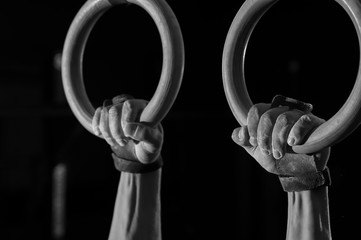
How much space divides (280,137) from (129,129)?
0.12 m

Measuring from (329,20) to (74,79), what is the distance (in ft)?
0.97

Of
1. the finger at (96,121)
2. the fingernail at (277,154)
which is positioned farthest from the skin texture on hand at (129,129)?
the fingernail at (277,154)

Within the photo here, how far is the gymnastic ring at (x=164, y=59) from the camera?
0.31m

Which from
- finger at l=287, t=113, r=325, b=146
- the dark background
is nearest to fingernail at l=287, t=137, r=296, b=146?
finger at l=287, t=113, r=325, b=146

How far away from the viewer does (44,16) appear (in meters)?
0.84

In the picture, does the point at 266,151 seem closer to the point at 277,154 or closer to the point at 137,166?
the point at 277,154

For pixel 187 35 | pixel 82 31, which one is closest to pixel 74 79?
pixel 82 31

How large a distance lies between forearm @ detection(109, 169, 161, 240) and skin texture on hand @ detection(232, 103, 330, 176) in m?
0.11

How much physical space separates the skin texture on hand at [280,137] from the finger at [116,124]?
97mm

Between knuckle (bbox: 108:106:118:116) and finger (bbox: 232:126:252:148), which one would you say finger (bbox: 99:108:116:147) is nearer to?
knuckle (bbox: 108:106:118:116)

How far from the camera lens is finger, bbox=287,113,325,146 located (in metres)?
0.26

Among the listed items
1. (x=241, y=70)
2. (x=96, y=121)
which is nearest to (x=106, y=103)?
(x=96, y=121)

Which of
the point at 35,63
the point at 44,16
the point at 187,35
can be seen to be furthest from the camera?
the point at 35,63

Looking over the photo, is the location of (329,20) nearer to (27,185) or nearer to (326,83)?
(326,83)
